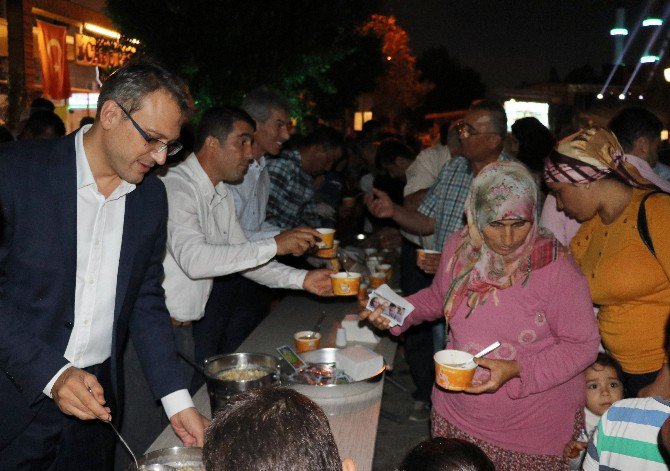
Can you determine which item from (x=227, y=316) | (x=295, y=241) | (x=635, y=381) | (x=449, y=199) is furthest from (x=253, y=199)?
(x=635, y=381)

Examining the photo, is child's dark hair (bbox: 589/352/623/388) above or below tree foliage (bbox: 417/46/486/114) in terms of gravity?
below

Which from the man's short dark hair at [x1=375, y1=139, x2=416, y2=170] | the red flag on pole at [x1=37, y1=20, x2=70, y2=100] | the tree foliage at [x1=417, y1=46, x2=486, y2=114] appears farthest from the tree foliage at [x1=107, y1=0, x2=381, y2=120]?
the tree foliage at [x1=417, y1=46, x2=486, y2=114]

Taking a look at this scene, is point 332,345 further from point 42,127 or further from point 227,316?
point 42,127

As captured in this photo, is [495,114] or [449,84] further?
[449,84]

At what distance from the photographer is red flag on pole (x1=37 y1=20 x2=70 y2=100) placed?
1039 centimetres

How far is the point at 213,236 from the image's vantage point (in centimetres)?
386

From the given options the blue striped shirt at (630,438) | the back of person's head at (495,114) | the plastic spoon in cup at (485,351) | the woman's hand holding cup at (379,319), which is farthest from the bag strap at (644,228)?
the back of person's head at (495,114)

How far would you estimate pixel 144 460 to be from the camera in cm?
191

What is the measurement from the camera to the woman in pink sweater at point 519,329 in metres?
2.50

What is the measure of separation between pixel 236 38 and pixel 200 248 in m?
5.19

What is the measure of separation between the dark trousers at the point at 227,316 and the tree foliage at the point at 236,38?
381 cm

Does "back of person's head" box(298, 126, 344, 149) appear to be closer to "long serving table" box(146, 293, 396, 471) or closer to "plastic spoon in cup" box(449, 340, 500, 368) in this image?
"long serving table" box(146, 293, 396, 471)

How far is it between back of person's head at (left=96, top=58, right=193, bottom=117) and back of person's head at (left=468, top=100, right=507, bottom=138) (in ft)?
8.17

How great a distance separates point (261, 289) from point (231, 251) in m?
2.05
